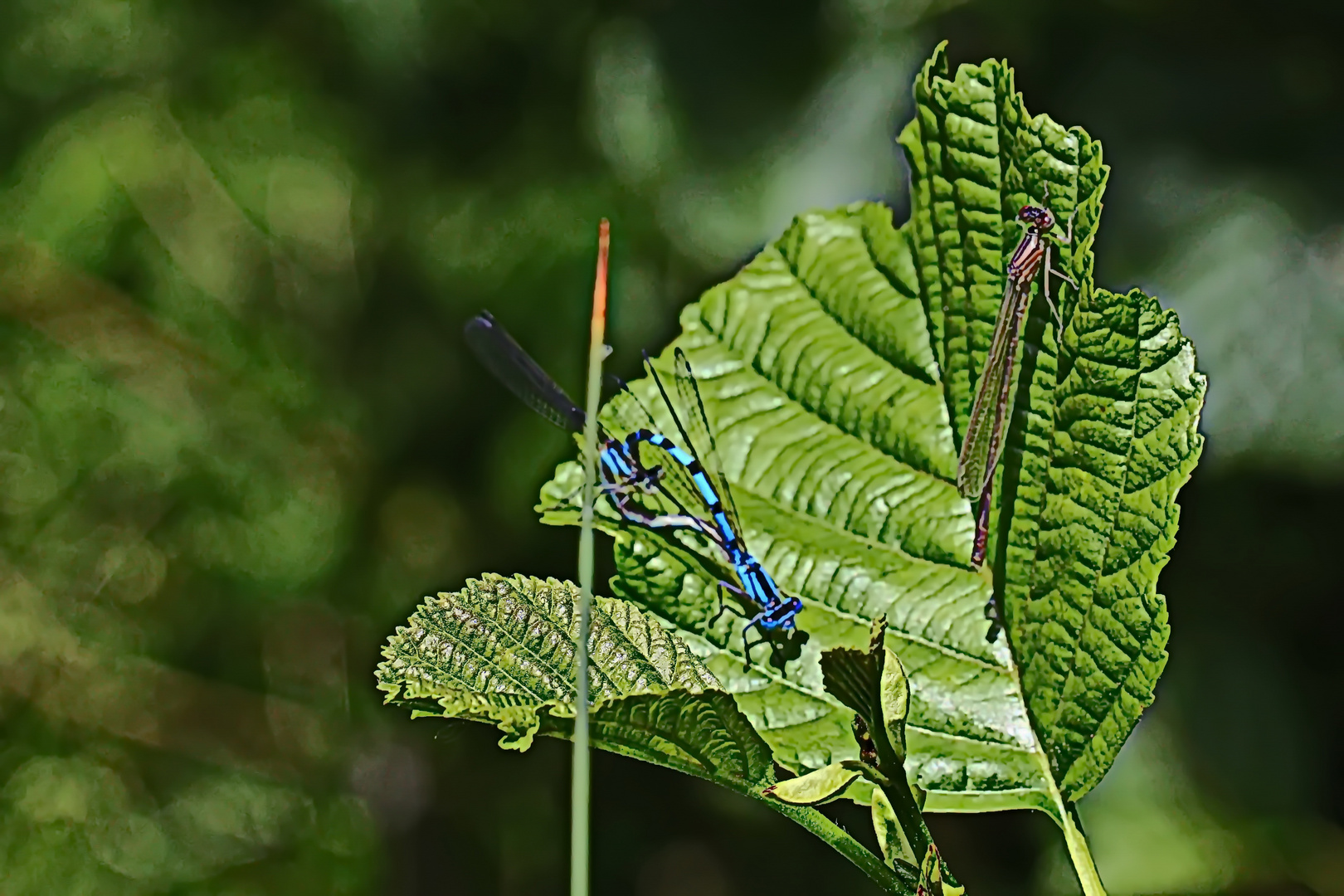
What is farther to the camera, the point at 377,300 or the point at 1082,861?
the point at 377,300

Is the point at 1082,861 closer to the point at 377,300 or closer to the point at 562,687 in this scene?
the point at 562,687

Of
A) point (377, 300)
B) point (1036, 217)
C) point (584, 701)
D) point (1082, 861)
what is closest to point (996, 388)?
point (1036, 217)

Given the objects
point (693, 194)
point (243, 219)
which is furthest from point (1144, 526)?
point (243, 219)

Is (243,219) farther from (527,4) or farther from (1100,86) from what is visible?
(1100,86)

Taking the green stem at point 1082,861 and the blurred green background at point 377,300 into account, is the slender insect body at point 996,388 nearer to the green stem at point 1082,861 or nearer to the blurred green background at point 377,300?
the green stem at point 1082,861

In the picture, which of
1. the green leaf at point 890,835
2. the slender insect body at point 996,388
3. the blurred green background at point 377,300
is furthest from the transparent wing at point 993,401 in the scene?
the blurred green background at point 377,300
